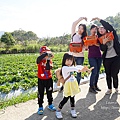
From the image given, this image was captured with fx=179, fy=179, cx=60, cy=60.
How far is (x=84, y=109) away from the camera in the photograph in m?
3.21

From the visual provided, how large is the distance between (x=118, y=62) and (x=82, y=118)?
154cm

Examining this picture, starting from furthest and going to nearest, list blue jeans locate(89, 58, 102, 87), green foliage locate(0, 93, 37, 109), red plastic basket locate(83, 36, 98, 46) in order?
1. blue jeans locate(89, 58, 102, 87)
2. red plastic basket locate(83, 36, 98, 46)
3. green foliage locate(0, 93, 37, 109)

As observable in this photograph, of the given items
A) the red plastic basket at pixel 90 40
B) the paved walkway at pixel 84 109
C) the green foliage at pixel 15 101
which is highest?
the red plastic basket at pixel 90 40

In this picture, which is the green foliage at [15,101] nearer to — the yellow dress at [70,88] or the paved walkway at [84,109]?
the paved walkway at [84,109]

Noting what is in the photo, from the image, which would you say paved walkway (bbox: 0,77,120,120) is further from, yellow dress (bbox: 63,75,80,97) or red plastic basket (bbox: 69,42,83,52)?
red plastic basket (bbox: 69,42,83,52)

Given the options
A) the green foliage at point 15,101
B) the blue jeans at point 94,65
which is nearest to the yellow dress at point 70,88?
the green foliage at point 15,101

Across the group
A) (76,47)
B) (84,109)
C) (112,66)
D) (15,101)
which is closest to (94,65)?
(112,66)

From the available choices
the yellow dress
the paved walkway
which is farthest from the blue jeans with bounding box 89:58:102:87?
the yellow dress

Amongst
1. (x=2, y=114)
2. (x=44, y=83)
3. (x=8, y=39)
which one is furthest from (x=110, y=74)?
(x=8, y=39)

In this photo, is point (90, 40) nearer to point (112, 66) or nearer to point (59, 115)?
point (112, 66)

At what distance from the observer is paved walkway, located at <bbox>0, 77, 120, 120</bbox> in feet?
9.46

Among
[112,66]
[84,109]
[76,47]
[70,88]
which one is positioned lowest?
[84,109]

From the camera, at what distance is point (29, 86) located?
4621 millimetres

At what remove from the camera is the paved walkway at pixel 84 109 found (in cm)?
288
